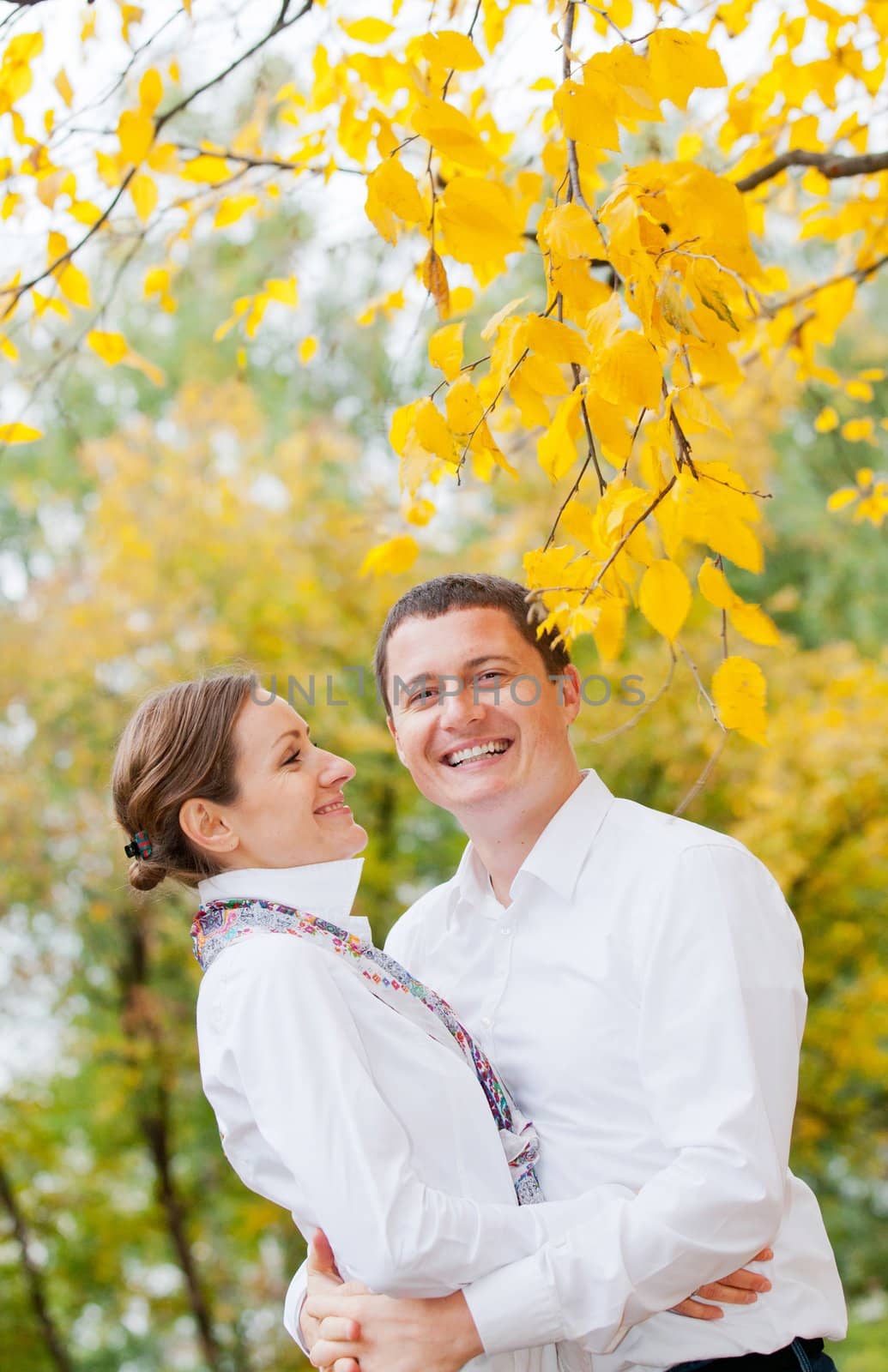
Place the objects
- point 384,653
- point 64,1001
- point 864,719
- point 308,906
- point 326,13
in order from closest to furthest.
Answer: point 308,906 → point 384,653 → point 326,13 → point 864,719 → point 64,1001

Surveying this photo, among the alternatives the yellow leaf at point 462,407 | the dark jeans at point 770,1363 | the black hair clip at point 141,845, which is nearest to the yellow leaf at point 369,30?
the yellow leaf at point 462,407

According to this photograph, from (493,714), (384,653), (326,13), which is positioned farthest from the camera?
(326,13)

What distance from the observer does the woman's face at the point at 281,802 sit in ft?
6.03

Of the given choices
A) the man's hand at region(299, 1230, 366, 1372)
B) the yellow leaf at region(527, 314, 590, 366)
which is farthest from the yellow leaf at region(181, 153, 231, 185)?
the man's hand at region(299, 1230, 366, 1372)

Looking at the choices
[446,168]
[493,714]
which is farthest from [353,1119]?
[446,168]

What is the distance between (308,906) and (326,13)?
1.62 metres

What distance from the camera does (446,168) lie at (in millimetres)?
2480

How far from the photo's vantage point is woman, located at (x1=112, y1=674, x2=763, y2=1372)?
57.2 inches

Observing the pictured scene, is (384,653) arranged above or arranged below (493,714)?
above

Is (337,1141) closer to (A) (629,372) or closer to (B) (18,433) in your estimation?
(A) (629,372)

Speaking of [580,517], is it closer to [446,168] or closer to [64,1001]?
[446,168]

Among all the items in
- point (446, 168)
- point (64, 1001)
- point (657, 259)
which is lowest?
point (64, 1001)

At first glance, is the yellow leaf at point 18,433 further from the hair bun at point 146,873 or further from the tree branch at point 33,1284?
the tree branch at point 33,1284

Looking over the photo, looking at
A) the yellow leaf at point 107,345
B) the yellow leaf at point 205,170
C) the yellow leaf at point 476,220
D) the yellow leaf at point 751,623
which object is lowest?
the yellow leaf at point 751,623
